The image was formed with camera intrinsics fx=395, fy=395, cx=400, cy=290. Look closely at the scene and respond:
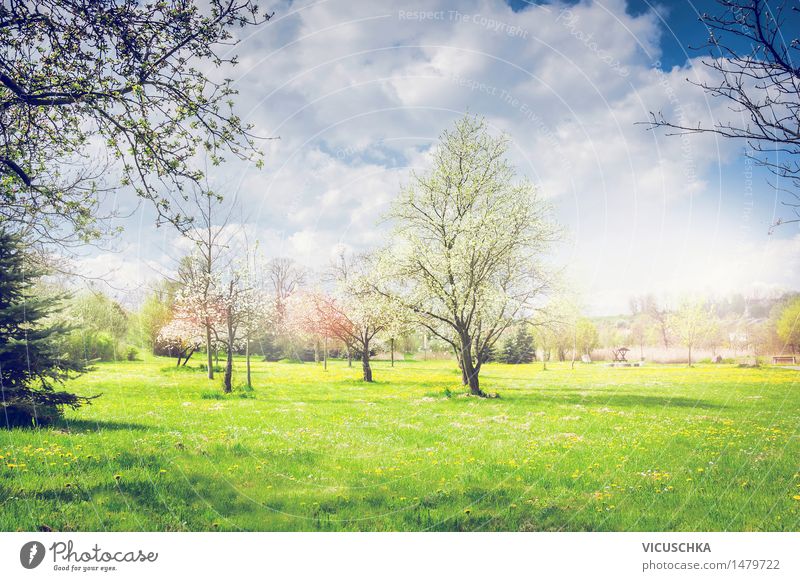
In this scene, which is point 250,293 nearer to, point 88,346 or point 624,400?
point 88,346

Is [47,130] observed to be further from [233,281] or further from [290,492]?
[233,281]

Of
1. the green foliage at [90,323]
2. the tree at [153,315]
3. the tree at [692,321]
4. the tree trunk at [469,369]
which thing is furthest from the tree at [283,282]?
the tree at [692,321]

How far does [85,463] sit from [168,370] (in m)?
15.0

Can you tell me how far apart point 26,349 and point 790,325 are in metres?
17.4

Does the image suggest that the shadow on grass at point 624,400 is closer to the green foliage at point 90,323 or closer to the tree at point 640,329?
the tree at point 640,329

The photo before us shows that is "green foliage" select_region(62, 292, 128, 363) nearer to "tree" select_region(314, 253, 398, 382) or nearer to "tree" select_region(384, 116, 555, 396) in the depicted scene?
"tree" select_region(314, 253, 398, 382)

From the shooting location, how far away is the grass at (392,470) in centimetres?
514

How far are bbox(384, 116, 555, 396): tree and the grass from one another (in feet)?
21.5

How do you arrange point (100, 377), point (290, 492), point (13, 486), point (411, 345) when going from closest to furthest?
point (13, 486) → point (290, 492) → point (100, 377) → point (411, 345)

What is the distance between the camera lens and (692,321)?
1936 centimetres

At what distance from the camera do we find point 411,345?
46.7m

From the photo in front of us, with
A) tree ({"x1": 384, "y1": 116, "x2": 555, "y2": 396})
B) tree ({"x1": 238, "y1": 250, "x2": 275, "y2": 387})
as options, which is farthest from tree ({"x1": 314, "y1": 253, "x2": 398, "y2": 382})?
tree ({"x1": 238, "y1": 250, "x2": 275, "y2": 387})

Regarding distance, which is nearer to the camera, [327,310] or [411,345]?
[327,310]
